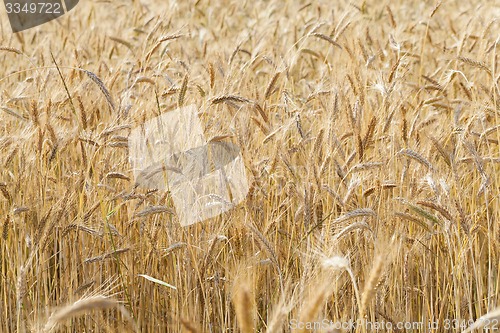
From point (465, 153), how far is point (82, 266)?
1.52m

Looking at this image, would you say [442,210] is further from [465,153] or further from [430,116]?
[430,116]

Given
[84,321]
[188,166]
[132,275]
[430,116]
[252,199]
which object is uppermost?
[430,116]

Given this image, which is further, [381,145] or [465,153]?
[465,153]

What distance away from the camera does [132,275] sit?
2.21m

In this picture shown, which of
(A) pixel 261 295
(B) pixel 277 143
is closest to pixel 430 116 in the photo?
(B) pixel 277 143

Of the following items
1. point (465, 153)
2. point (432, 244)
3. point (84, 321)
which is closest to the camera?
point (84, 321)

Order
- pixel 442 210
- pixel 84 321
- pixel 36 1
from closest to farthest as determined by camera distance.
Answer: pixel 442 210 → pixel 84 321 → pixel 36 1

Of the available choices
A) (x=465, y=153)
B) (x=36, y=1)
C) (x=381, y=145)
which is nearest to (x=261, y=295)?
(x=381, y=145)

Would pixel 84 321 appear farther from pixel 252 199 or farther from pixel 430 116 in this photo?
pixel 430 116

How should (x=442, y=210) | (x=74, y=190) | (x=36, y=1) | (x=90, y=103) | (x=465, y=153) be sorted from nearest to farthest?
(x=442, y=210), (x=74, y=190), (x=465, y=153), (x=90, y=103), (x=36, y=1)

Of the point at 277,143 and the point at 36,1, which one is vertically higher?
the point at 36,1

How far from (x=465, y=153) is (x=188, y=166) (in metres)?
1.10

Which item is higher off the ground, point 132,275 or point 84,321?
point 132,275

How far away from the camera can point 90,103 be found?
285cm
